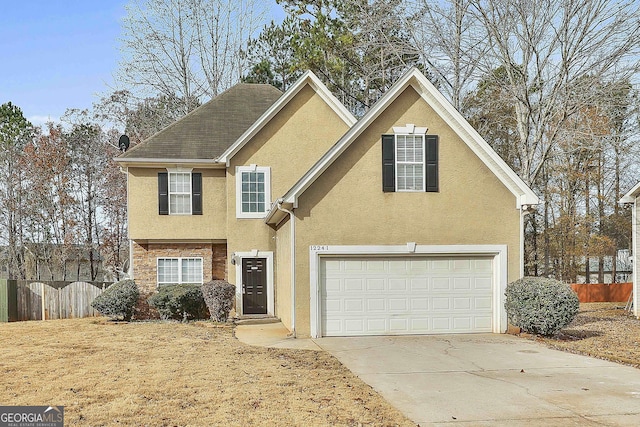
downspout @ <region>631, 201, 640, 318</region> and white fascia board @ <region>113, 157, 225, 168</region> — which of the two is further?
downspout @ <region>631, 201, 640, 318</region>

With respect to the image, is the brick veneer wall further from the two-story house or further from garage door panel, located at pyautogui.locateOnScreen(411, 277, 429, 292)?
garage door panel, located at pyautogui.locateOnScreen(411, 277, 429, 292)

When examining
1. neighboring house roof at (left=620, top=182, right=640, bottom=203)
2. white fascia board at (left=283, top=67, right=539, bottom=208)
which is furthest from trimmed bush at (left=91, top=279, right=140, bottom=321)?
neighboring house roof at (left=620, top=182, right=640, bottom=203)

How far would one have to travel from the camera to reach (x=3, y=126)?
36.3 metres

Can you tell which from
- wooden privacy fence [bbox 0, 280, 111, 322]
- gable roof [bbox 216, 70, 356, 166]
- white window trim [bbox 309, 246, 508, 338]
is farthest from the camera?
wooden privacy fence [bbox 0, 280, 111, 322]

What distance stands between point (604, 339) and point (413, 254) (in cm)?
496

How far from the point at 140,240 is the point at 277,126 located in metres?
5.98

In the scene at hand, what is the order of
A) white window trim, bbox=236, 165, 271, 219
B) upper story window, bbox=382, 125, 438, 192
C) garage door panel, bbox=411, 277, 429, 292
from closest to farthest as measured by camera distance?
1. upper story window, bbox=382, 125, 438, 192
2. garage door panel, bbox=411, 277, 429, 292
3. white window trim, bbox=236, 165, 271, 219

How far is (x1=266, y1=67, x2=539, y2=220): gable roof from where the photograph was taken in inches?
568

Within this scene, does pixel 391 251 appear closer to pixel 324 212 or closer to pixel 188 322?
pixel 324 212

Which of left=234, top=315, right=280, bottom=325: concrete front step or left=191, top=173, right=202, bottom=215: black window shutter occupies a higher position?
left=191, top=173, right=202, bottom=215: black window shutter

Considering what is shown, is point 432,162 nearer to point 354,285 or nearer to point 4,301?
point 354,285

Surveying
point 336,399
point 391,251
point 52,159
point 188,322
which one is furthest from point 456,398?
point 52,159

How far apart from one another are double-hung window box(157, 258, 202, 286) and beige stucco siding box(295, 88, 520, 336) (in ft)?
23.3

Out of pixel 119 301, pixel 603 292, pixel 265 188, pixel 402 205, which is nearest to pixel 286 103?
pixel 265 188
